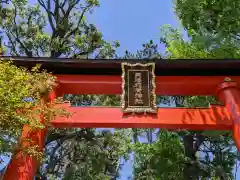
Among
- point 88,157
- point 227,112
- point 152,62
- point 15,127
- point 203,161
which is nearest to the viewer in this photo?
point 15,127

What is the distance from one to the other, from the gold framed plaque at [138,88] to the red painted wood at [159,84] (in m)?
0.26

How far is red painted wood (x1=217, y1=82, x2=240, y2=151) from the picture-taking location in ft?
20.9

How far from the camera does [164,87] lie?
7461mm

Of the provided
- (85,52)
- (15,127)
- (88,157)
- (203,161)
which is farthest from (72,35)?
(15,127)

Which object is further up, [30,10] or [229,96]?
[30,10]

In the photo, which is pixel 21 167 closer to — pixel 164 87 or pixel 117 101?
pixel 164 87

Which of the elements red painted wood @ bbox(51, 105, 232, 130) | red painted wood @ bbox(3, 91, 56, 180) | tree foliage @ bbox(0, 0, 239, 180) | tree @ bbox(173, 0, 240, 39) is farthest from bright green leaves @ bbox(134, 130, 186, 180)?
red painted wood @ bbox(3, 91, 56, 180)

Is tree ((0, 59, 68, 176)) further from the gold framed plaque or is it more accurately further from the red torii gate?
the gold framed plaque

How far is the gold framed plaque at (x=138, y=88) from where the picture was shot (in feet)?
22.4

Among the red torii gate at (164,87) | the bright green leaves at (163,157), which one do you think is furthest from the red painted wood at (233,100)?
the bright green leaves at (163,157)

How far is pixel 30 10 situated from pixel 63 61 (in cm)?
594

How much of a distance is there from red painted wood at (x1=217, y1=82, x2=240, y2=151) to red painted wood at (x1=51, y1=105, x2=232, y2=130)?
0.46ft

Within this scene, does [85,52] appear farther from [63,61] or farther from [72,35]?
[63,61]

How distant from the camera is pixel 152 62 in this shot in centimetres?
729
